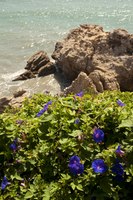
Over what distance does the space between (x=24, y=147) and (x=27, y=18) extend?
53.4ft

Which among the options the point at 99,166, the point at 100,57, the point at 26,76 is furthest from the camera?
the point at 26,76

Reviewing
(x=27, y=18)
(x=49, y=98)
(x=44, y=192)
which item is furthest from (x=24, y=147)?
(x=27, y=18)

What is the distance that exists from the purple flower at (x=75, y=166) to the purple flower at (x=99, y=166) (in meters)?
0.11

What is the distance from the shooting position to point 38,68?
31.4 ft

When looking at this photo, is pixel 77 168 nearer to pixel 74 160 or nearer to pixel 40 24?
pixel 74 160

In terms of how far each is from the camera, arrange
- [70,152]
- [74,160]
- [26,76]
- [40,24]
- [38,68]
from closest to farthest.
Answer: [74,160]
[70,152]
[26,76]
[38,68]
[40,24]

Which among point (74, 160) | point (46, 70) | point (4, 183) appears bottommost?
point (46, 70)

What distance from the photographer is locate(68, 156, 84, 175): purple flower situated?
2668 millimetres

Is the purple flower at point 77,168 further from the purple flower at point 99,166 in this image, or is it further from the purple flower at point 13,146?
the purple flower at point 13,146

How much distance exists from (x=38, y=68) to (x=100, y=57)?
2017 mm

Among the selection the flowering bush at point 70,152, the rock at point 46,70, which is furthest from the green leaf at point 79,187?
the rock at point 46,70

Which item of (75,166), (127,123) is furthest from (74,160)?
(127,123)

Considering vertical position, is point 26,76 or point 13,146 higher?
point 13,146

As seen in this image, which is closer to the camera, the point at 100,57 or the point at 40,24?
the point at 100,57
